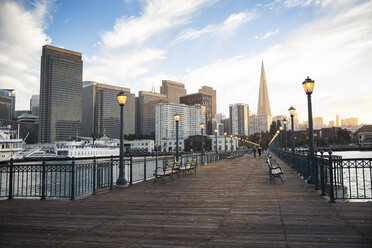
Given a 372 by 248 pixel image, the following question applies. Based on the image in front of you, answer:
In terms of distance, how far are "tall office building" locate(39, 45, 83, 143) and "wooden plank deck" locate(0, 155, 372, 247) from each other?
19622 centimetres

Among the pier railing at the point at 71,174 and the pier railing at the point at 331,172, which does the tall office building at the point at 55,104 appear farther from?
the pier railing at the point at 331,172

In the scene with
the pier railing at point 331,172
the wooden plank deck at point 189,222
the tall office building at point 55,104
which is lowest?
the wooden plank deck at point 189,222

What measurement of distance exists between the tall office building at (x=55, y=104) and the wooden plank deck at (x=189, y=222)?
19622 cm

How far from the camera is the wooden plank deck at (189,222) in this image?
14.8ft

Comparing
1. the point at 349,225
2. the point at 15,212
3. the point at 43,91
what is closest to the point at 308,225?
the point at 349,225

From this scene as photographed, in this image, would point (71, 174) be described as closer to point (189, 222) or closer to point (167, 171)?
point (167, 171)

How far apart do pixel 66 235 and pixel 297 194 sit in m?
7.77

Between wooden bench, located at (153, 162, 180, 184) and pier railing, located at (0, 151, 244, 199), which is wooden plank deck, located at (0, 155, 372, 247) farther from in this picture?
wooden bench, located at (153, 162, 180, 184)

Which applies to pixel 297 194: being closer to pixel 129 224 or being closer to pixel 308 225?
pixel 308 225

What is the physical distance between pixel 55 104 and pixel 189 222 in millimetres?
210704

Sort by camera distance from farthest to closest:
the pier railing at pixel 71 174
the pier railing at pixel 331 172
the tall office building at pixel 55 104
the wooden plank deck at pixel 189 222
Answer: the tall office building at pixel 55 104
the pier railing at pixel 71 174
the pier railing at pixel 331 172
the wooden plank deck at pixel 189 222

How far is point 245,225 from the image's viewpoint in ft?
17.7

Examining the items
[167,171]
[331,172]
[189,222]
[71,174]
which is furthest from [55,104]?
[331,172]

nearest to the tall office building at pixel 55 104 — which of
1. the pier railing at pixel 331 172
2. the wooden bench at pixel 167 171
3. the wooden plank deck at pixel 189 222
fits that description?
the wooden bench at pixel 167 171
